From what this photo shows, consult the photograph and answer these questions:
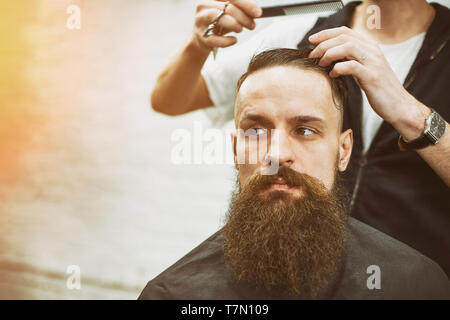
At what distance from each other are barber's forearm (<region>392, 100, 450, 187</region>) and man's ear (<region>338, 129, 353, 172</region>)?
0.15 meters

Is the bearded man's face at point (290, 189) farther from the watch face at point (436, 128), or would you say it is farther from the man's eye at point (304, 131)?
the watch face at point (436, 128)

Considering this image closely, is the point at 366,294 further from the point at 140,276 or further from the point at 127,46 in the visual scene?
the point at 127,46

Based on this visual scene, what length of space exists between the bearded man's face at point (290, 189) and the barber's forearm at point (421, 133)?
0.19 m

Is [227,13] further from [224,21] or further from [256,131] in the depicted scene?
[256,131]

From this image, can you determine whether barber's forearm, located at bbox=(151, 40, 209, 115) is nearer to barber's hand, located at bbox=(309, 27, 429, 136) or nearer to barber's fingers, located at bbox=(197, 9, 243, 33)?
barber's fingers, located at bbox=(197, 9, 243, 33)

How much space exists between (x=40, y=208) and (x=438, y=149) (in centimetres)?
154

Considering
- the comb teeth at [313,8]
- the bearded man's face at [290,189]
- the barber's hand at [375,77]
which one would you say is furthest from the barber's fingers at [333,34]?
the comb teeth at [313,8]

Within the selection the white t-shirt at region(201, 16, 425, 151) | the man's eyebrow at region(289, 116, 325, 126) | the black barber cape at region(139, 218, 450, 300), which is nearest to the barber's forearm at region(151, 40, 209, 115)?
the white t-shirt at region(201, 16, 425, 151)

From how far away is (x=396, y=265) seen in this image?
134 centimetres

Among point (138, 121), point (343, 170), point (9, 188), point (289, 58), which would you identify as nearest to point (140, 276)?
point (138, 121)

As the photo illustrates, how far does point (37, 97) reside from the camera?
1895 millimetres

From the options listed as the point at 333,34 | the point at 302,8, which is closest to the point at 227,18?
the point at 302,8

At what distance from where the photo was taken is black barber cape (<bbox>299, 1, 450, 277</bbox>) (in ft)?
4.56

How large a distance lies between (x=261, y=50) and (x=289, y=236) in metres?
0.66
